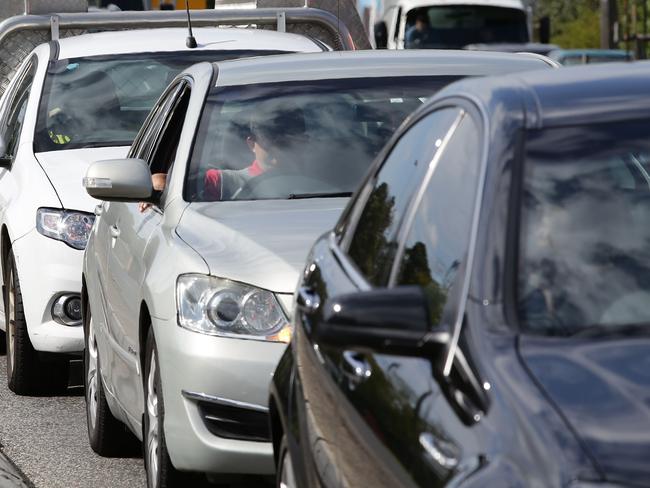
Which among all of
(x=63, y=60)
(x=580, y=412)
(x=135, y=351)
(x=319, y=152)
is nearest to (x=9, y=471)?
(x=135, y=351)

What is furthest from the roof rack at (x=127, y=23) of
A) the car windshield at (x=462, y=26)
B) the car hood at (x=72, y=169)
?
the car windshield at (x=462, y=26)

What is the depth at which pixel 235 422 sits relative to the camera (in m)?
5.87

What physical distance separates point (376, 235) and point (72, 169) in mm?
5484

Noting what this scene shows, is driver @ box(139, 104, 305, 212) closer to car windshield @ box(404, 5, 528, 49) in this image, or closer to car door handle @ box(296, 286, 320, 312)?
car door handle @ box(296, 286, 320, 312)

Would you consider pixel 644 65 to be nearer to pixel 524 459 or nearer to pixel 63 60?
pixel 524 459

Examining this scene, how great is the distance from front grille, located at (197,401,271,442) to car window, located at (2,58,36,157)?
4724 mm

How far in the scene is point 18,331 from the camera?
9.49 m

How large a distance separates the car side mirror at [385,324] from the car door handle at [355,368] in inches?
10.6

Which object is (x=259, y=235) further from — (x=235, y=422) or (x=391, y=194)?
(x=391, y=194)

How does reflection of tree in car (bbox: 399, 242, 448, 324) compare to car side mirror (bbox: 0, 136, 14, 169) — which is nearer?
reflection of tree in car (bbox: 399, 242, 448, 324)

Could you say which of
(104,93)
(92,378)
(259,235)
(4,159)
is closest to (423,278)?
(259,235)

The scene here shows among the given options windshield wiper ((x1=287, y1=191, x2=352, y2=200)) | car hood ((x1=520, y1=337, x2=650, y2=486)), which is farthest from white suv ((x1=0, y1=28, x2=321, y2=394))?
car hood ((x1=520, y1=337, x2=650, y2=486))

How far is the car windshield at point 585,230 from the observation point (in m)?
3.44

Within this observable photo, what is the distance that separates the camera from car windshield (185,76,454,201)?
7012 millimetres
